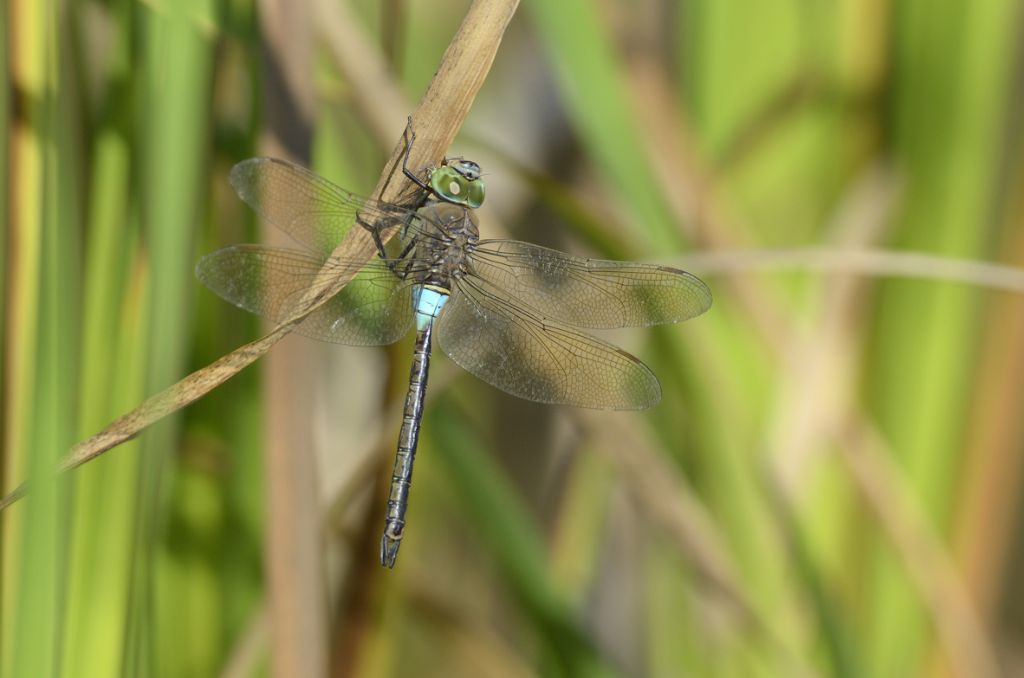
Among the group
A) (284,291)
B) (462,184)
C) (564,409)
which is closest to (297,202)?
(284,291)

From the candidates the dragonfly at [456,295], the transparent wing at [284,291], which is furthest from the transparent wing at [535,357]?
the transparent wing at [284,291]

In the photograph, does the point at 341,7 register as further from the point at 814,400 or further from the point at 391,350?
the point at 814,400

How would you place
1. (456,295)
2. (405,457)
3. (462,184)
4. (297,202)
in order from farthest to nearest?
(456,295)
(462,184)
(405,457)
(297,202)

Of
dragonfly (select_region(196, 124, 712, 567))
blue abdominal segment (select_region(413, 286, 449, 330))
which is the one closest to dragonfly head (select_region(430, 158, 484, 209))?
dragonfly (select_region(196, 124, 712, 567))

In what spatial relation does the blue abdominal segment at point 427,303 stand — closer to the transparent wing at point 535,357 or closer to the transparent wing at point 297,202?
the transparent wing at point 535,357

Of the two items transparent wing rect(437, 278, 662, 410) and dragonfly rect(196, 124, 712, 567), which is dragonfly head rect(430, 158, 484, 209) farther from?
transparent wing rect(437, 278, 662, 410)

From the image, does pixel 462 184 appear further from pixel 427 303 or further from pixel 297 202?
pixel 297 202
